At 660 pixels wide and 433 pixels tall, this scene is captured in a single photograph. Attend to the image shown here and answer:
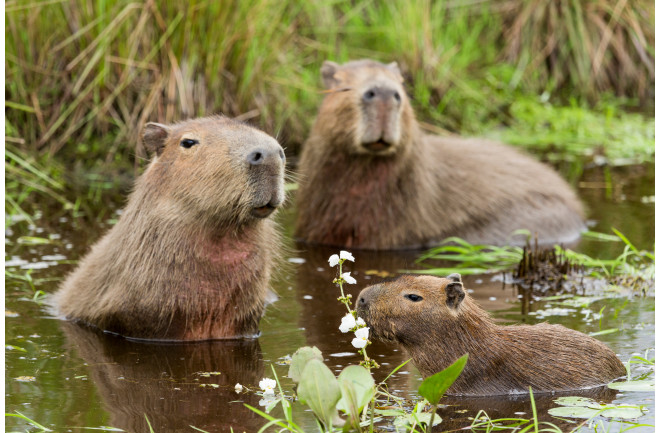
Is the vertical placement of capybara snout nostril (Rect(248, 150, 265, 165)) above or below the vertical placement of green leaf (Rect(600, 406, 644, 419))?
above

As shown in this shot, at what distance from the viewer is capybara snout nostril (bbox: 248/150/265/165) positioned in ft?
17.4

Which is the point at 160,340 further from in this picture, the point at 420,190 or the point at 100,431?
the point at 420,190

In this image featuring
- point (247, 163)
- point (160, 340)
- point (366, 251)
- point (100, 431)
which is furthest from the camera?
point (366, 251)

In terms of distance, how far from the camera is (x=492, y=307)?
635 centimetres

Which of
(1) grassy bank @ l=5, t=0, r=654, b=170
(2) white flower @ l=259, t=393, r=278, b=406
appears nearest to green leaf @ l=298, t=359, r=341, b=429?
(2) white flower @ l=259, t=393, r=278, b=406

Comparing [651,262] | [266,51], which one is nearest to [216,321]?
[651,262]

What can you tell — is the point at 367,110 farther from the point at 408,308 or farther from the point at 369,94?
the point at 408,308

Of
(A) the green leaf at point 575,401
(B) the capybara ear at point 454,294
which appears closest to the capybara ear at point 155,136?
(B) the capybara ear at point 454,294

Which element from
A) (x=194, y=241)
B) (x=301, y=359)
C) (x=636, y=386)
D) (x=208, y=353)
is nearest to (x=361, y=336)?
(x=301, y=359)

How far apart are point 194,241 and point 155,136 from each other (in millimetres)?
631

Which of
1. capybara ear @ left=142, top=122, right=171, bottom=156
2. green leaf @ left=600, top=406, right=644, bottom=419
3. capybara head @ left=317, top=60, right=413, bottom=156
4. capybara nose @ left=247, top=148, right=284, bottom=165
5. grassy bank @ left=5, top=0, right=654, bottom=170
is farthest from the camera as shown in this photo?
grassy bank @ left=5, top=0, right=654, bottom=170

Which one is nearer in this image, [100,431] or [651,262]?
[100,431]

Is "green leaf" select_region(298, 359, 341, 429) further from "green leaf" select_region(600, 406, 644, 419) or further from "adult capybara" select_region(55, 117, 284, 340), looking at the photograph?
"adult capybara" select_region(55, 117, 284, 340)

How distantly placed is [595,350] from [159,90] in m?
5.57
